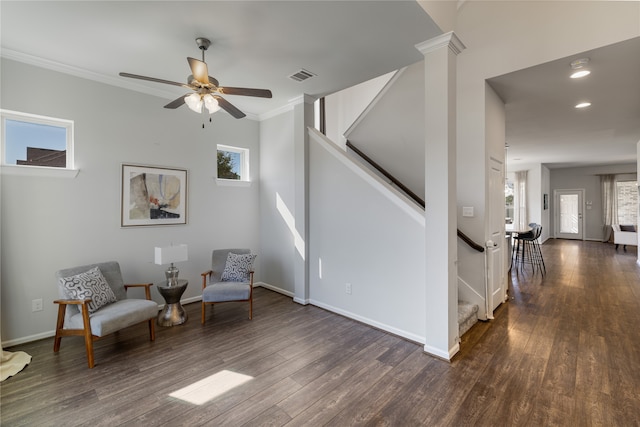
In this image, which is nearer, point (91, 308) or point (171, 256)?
point (91, 308)

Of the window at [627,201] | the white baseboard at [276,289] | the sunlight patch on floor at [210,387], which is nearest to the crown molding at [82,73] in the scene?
the white baseboard at [276,289]

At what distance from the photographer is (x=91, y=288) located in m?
2.90

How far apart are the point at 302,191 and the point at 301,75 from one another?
154 centimetres

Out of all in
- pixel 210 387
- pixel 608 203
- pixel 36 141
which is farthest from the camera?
pixel 608 203

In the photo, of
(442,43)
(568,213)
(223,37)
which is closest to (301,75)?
(223,37)

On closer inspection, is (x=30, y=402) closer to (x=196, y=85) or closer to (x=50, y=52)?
(x=196, y=85)

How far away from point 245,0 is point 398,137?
3.04 m

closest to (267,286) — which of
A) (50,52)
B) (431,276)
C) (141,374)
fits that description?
(141,374)

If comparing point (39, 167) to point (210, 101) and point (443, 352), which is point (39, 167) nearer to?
point (210, 101)

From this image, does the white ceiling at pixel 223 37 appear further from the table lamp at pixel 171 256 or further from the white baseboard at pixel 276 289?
the white baseboard at pixel 276 289

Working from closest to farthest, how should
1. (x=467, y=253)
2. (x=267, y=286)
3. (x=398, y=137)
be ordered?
1. (x=467, y=253)
2. (x=398, y=137)
3. (x=267, y=286)

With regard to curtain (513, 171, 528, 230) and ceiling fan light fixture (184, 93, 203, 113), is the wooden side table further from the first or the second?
curtain (513, 171, 528, 230)

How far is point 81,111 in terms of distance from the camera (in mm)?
3350

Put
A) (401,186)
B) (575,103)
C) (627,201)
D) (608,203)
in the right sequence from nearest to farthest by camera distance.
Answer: (575,103) < (401,186) < (627,201) < (608,203)
